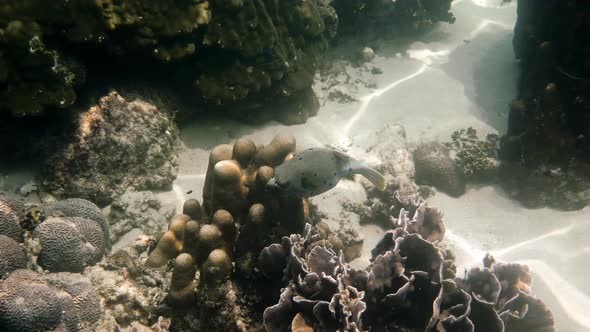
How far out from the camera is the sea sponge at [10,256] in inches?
116

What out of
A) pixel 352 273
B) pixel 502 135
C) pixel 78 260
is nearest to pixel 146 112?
pixel 78 260

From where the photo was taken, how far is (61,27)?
390cm

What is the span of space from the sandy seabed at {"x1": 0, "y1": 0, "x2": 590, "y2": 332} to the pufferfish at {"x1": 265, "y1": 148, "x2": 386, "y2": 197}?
49.0 inches

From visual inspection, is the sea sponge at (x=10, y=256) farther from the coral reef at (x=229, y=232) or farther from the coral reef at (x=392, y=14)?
the coral reef at (x=392, y=14)

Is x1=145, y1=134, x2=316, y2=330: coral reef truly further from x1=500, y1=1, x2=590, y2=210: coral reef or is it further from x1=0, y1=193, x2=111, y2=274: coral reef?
x1=500, y1=1, x2=590, y2=210: coral reef

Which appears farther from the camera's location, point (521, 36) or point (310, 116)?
point (521, 36)

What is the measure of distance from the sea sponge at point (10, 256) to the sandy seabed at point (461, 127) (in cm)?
138

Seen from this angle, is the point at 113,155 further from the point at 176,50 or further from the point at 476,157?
the point at 476,157

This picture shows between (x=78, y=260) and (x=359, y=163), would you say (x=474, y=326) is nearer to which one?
(x=359, y=163)

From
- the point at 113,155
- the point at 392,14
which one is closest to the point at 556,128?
the point at 392,14

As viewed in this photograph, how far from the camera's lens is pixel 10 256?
9.88ft

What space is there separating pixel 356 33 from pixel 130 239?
24.6 feet

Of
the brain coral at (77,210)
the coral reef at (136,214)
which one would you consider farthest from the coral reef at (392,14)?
the brain coral at (77,210)

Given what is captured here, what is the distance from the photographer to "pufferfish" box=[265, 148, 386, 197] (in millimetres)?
3045
